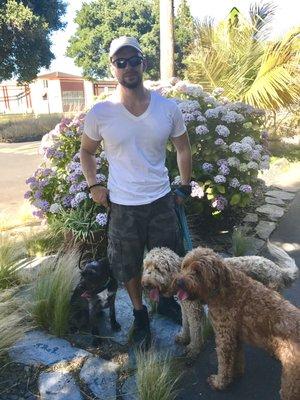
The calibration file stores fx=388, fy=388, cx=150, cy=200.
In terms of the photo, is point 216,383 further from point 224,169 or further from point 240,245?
point 224,169

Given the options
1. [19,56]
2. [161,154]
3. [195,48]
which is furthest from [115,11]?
[161,154]

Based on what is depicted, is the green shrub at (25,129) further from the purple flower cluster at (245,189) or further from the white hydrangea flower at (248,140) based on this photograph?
the purple flower cluster at (245,189)

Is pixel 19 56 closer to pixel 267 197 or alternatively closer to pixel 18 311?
pixel 267 197

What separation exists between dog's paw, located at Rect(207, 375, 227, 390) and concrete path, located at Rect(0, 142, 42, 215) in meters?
5.10

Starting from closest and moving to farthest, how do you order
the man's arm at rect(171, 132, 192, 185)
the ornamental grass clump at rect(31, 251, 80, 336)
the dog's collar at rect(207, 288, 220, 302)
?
the dog's collar at rect(207, 288, 220, 302) < the man's arm at rect(171, 132, 192, 185) < the ornamental grass clump at rect(31, 251, 80, 336)

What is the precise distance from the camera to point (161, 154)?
115 inches

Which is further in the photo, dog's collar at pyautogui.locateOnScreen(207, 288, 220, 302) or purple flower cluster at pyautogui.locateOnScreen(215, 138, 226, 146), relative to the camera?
purple flower cluster at pyautogui.locateOnScreen(215, 138, 226, 146)

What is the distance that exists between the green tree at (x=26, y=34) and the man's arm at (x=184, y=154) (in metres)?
16.5

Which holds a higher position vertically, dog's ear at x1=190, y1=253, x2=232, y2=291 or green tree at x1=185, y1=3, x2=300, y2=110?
green tree at x1=185, y1=3, x2=300, y2=110

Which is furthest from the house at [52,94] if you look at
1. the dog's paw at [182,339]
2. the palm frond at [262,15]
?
the dog's paw at [182,339]

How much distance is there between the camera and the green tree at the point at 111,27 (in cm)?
3412

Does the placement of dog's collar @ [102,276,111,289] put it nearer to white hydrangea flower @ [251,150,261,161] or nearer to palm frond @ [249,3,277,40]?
A: white hydrangea flower @ [251,150,261,161]

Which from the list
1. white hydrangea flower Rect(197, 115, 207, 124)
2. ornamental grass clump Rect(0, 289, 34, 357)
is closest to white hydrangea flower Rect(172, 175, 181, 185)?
white hydrangea flower Rect(197, 115, 207, 124)

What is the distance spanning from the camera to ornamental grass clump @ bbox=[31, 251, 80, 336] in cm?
338
